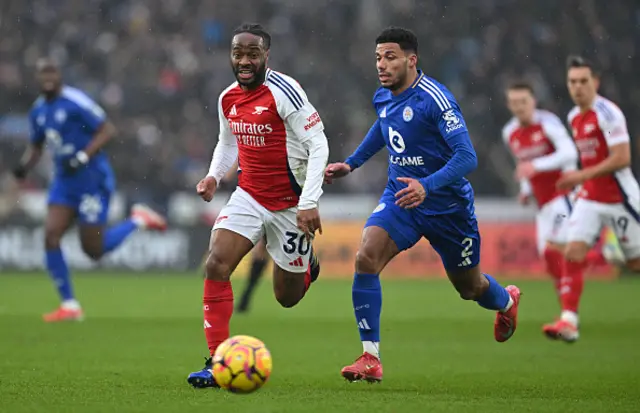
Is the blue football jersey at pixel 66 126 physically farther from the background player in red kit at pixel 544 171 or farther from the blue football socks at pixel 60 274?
the background player in red kit at pixel 544 171

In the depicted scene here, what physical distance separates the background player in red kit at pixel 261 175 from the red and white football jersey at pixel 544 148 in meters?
5.32

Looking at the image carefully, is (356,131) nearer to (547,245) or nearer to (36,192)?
(36,192)

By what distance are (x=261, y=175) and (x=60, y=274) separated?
5.84 m

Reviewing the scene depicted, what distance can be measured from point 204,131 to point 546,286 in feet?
26.4

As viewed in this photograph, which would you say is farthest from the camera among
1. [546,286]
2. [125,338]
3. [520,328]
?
[546,286]

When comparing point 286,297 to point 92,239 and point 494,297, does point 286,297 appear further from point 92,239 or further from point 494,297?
point 92,239

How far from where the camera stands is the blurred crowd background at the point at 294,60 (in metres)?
22.8

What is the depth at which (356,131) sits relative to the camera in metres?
23.0

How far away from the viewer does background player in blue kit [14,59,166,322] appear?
13.0 meters

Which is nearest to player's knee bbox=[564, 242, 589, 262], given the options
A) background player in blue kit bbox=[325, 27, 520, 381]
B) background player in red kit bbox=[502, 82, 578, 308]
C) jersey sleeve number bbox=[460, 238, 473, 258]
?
background player in red kit bbox=[502, 82, 578, 308]

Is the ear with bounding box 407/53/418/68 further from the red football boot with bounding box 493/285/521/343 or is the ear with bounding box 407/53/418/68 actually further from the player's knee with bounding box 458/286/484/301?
the red football boot with bounding box 493/285/521/343

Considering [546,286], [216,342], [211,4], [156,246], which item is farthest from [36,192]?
[216,342]

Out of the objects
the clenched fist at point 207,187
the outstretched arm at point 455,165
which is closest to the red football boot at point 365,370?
the outstretched arm at point 455,165

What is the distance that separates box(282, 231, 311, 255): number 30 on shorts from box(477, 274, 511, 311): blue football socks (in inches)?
59.0
